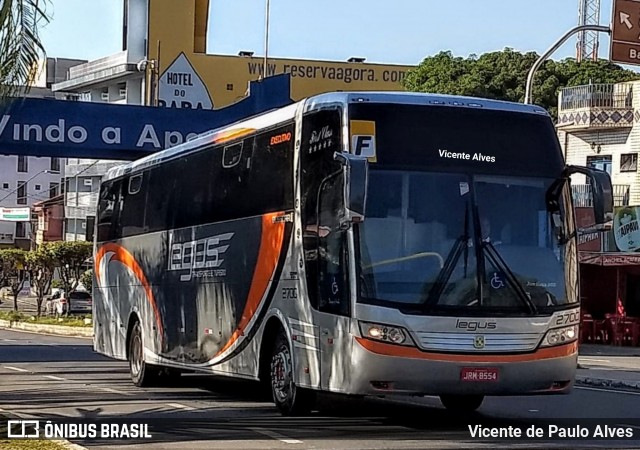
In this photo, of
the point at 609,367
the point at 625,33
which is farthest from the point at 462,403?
the point at 609,367

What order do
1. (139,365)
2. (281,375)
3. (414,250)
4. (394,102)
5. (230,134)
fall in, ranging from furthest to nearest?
(139,365) < (230,134) < (281,375) < (394,102) < (414,250)

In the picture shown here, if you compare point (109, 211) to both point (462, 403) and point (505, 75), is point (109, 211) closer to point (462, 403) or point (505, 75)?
point (462, 403)

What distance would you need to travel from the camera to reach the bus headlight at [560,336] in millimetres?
12031

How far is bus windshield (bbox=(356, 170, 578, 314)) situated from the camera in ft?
38.5

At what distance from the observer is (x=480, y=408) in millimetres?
15094

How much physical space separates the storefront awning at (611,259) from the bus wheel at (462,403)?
846 inches

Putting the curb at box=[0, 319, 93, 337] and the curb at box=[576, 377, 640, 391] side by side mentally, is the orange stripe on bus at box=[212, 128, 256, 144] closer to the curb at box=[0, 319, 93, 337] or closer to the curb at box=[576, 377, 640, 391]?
the curb at box=[576, 377, 640, 391]

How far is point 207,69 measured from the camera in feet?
240

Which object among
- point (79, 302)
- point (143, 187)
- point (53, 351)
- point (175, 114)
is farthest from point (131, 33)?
point (143, 187)

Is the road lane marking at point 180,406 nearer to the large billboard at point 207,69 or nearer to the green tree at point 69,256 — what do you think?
the green tree at point 69,256

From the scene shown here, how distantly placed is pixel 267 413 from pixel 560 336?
3859 mm

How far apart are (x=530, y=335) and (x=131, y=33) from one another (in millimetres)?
63723

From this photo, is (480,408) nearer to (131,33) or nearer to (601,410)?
(601,410)

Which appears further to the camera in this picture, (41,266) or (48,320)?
(41,266)
